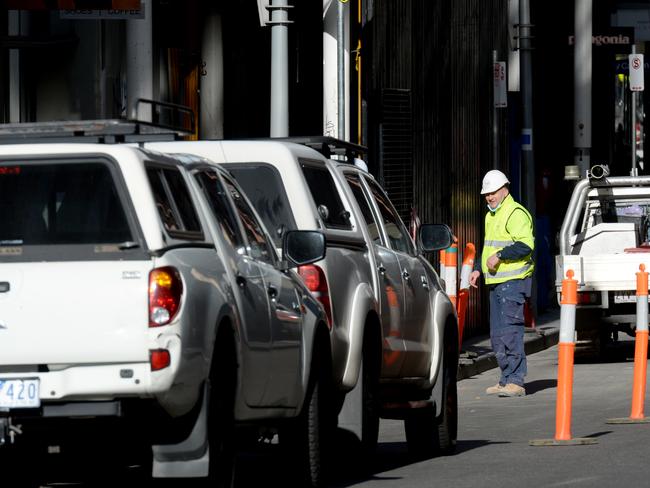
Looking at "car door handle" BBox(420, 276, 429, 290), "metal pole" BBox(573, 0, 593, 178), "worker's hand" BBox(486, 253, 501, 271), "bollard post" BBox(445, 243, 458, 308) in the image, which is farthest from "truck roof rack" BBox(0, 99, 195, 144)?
"metal pole" BBox(573, 0, 593, 178)

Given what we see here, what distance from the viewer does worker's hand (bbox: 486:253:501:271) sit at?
17.5 metres

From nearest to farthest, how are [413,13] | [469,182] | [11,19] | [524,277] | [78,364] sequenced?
[78,364] → [11,19] → [524,277] → [413,13] → [469,182]

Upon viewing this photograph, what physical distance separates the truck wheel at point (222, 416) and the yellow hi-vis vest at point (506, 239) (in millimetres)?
9148

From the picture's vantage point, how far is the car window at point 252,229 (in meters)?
9.52

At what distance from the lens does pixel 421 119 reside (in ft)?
76.0

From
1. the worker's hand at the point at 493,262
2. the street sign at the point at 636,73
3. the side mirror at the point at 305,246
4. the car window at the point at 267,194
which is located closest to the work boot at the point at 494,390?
the worker's hand at the point at 493,262

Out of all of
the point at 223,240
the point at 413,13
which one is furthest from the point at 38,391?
the point at 413,13

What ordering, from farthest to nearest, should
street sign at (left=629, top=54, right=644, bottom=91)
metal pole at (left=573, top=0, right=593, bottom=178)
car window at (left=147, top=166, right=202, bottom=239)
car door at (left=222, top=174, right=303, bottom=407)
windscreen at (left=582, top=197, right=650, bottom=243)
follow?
street sign at (left=629, top=54, right=644, bottom=91)
metal pole at (left=573, top=0, right=593, bottom=178)
windscreen at (left=582, top=197, right=650, bottom=243)
car door at (left=222, top=174, right=303, bottom=407)
car window at (left=147, top=166, right=202, bottom=239)

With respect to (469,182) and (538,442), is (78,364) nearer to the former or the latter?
(538,442)

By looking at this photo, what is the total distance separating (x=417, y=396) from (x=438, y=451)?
44 centimetres

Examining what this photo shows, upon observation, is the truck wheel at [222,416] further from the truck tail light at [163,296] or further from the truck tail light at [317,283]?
the truck tail light at [317,283]

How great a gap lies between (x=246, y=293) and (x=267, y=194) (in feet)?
5.89

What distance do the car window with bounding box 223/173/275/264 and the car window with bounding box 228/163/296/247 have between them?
2.26 feet

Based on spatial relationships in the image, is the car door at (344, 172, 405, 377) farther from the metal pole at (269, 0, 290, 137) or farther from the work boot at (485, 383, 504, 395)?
the work boot at (485, 383, 504, 395)
